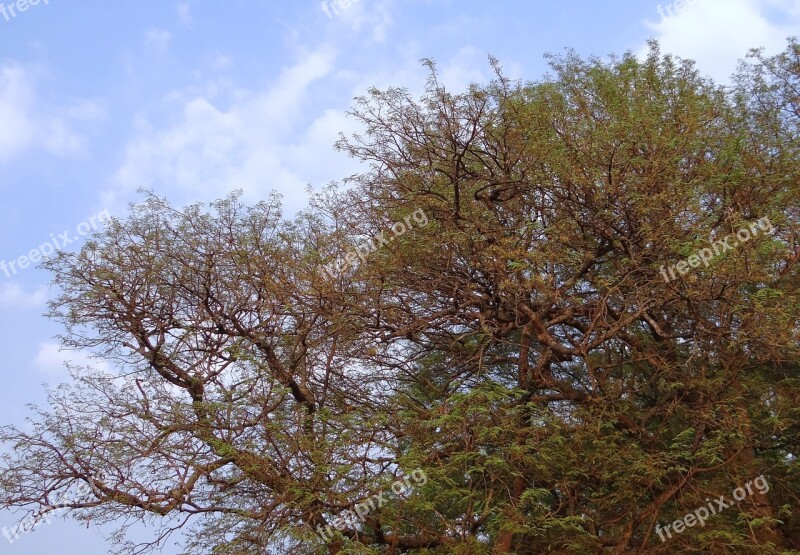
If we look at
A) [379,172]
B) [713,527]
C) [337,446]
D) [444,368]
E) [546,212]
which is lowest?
[713,527]

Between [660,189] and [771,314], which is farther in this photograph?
[660,189]

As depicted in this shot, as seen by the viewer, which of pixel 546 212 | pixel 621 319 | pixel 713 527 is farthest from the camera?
pixel 546 212

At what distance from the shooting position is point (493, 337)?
7.44 meters

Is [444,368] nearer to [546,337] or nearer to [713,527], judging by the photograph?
[546,337]

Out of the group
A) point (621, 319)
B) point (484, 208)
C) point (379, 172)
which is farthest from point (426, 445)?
point (379, 172)

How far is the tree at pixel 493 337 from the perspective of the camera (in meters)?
6.33

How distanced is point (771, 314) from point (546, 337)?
2.03 metres

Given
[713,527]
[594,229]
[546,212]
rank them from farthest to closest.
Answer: [546,212] < [594,229] < [713,527]

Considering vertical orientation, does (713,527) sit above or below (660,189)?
below

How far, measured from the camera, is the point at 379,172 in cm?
857

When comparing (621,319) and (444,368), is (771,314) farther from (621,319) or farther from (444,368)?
(444,368)

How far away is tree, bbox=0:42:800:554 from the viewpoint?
633 cm

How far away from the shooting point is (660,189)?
295 inches

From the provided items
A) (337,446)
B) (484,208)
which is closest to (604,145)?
(484,208)
